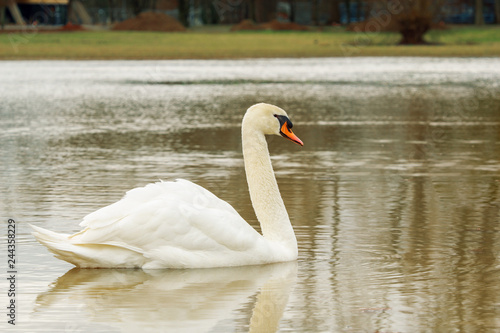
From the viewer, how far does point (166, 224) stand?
704 cm

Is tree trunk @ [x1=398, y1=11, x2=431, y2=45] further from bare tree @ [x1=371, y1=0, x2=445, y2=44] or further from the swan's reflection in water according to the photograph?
the swan's reflection in water

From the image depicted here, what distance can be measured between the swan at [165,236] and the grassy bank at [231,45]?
3731 centimetres

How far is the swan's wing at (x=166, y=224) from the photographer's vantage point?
7008 mm

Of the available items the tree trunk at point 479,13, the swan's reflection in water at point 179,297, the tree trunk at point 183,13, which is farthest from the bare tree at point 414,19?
the swan's reflection in water at point 179,297

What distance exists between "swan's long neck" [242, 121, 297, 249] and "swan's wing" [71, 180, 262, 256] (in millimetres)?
403

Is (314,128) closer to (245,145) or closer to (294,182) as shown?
(294,182)

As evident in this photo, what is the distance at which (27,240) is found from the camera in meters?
8.21

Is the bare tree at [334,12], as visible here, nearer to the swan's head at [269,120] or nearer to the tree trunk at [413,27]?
the tree trunk at [413,27]

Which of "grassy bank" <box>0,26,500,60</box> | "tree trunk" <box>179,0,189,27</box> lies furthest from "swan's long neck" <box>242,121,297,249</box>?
"tree trunk" <box>179,0,189,27</box>

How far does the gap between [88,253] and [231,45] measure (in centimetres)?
4596

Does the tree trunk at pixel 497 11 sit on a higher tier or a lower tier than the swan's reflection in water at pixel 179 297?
lower

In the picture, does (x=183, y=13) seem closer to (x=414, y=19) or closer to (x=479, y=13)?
(x=479, y=13)

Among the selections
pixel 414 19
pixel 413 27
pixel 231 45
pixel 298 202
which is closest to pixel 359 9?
pixel 413 27

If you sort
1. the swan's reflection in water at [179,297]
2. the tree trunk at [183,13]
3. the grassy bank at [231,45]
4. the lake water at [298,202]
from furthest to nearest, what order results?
1. the tree trunk at [183,13]
2. the grassy bank at [231,45]
3. the lake water at [298,202]
4. the swan's reflection in water at [179,297]
